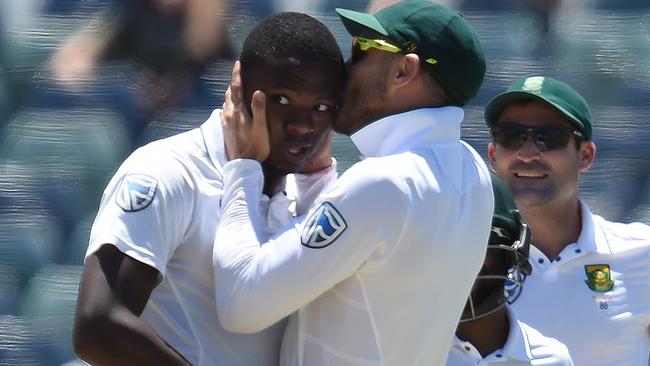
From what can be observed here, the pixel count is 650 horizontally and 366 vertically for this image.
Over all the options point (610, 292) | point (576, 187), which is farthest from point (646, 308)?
point (576, 187)

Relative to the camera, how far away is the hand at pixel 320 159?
2255mm

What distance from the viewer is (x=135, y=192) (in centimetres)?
201

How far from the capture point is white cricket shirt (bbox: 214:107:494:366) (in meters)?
2.00

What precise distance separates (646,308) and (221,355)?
1490 millimetres

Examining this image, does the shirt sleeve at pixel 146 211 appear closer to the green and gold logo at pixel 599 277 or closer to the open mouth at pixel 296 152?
the open mouth at pixel 296 152

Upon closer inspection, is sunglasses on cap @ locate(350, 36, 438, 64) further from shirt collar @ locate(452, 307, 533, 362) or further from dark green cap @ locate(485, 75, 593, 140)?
dark green cap @ locate(485, 75, 593, 140)

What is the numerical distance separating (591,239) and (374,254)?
4.54 feet

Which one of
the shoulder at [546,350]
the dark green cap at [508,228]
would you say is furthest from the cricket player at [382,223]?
the shoulder at [546,350]

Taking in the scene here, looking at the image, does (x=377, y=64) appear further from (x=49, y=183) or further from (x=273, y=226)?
(x=49, y=183)

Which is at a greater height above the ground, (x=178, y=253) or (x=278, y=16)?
(x=278, y=16)

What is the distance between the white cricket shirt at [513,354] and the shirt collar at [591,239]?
0.63 metres

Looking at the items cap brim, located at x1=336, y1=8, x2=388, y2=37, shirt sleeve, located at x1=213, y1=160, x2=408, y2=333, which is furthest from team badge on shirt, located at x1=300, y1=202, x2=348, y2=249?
cap brim, located at x1=336, y1=8, x2=388, y2=37

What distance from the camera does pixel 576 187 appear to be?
3.38m

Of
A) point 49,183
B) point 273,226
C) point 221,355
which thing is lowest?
point 49,183
